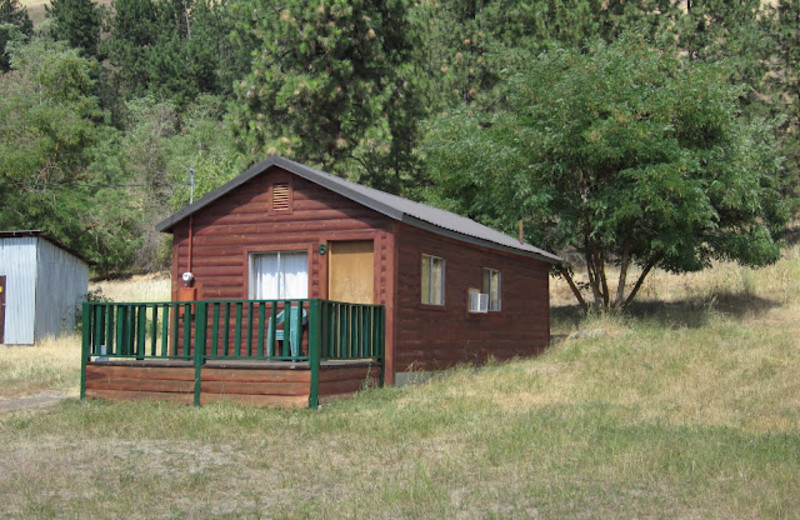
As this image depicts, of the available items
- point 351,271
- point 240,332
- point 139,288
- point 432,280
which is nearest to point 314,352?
point 240,332

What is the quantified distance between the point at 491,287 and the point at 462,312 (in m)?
1.92

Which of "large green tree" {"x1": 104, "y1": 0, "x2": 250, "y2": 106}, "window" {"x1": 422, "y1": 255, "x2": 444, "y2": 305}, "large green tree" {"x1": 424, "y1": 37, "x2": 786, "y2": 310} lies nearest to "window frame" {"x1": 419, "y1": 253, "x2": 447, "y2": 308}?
"window" {"x1": 422, "y1": 255, "x2": 444, "y2": 305}

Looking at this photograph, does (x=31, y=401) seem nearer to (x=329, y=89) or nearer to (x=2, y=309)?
(x=2, y=309)

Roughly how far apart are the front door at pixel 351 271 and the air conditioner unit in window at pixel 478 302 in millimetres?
3138

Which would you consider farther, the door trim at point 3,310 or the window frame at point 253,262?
the door trim at point 3,310

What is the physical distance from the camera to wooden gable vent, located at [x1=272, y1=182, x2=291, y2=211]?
15828 millimetres

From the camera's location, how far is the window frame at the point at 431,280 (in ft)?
52.6

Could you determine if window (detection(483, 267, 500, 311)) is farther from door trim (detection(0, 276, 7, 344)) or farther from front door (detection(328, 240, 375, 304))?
door trim (detection(0, 276, 7, 344))

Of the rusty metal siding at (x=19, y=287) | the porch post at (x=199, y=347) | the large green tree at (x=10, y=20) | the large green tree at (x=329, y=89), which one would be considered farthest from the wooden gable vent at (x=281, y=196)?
the large green tree at (x=10, y=20)

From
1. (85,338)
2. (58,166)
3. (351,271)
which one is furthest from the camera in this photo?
(58,166)

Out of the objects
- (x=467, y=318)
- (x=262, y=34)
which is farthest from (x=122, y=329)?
(x=262, y=34)

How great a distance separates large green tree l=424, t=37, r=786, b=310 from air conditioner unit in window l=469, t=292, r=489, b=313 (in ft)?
19.3

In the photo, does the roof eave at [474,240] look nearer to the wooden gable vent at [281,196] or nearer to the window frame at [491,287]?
the window frame at [491,287]

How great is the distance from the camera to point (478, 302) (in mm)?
17812
